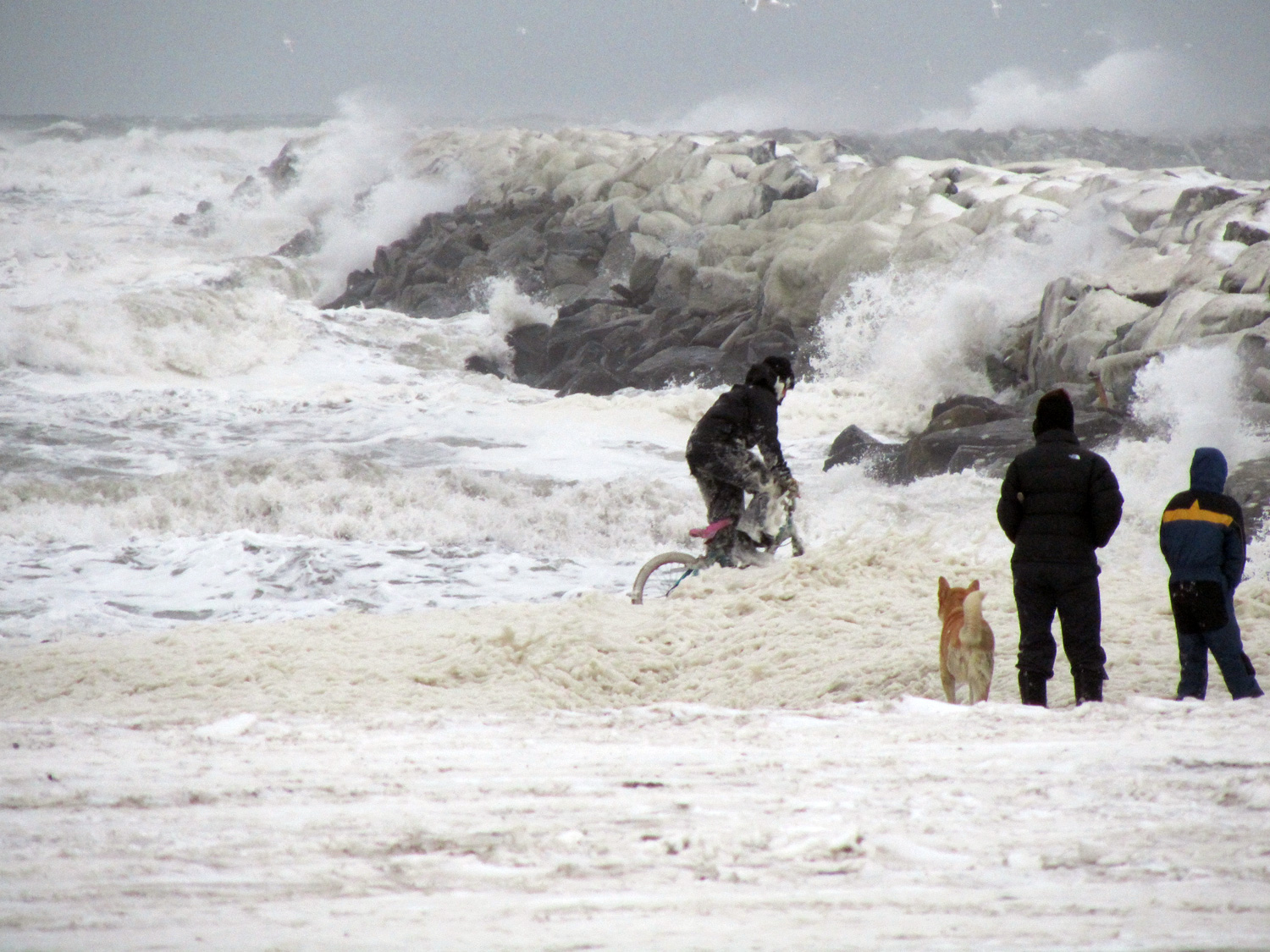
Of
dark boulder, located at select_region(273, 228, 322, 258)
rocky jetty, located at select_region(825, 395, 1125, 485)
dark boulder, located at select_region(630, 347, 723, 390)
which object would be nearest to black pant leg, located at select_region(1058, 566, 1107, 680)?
rocky jetty, located at select_region(825, 395, 1125, 485)

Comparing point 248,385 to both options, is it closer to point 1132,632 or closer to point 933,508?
point 933,508

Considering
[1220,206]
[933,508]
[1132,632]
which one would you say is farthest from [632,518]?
[1220,206]

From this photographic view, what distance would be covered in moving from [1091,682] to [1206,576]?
0.62 metres

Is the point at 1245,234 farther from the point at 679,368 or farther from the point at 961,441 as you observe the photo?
the point at 679,368

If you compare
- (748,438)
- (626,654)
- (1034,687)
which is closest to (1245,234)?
(748,438)

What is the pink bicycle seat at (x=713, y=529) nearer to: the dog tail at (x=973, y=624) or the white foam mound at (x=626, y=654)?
the white foam mound at (x=626, y=654)

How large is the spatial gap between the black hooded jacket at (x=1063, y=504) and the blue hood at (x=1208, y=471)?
437 millimetres

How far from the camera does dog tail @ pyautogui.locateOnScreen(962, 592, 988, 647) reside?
403 cm

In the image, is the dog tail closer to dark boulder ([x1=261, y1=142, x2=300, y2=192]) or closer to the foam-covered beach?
the foam-covered beach

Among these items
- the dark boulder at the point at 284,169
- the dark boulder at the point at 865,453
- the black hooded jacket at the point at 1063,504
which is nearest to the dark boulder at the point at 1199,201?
the dark boulder at the point at 865,453

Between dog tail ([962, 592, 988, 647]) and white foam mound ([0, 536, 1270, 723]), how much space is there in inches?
27.4

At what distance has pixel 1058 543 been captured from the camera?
3951 mm

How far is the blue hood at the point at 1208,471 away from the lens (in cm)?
421

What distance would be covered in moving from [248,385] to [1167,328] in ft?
46.4
